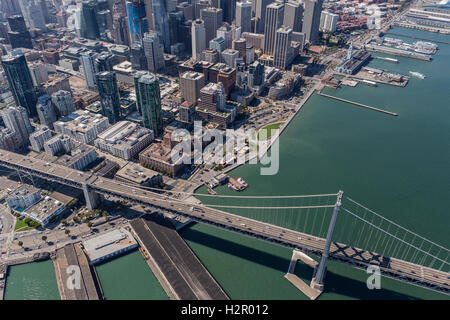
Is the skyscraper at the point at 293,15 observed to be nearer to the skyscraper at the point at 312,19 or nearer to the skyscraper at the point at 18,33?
the skyscraper at the point at 312,19

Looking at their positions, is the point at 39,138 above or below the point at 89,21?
below

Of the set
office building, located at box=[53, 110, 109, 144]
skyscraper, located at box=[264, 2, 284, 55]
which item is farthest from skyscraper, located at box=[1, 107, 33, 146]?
skyscraper, located at box=[264, 2, 284, 55]

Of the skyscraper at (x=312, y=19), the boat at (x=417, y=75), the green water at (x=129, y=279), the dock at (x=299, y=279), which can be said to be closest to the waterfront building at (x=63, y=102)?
the green water at (x=129, y=279)

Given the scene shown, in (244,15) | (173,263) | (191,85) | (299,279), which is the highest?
(244,15)

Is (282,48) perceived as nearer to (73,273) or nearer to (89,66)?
(89,66)

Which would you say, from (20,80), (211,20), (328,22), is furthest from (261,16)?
(20,80)

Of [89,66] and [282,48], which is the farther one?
[282,48]
